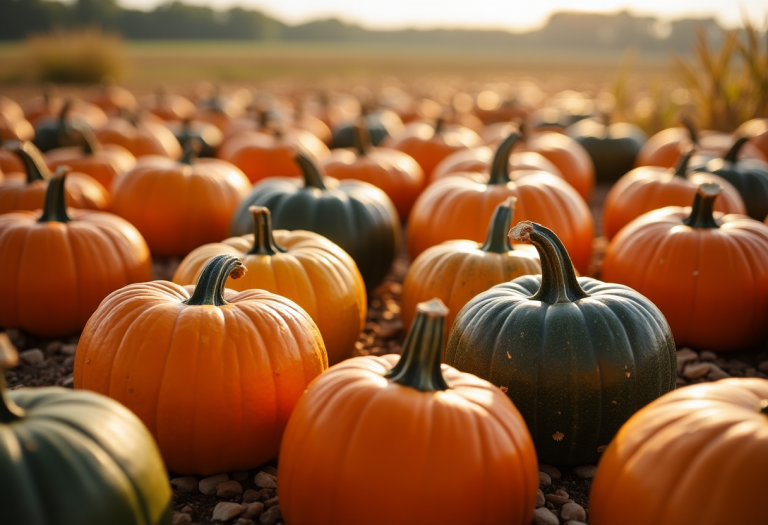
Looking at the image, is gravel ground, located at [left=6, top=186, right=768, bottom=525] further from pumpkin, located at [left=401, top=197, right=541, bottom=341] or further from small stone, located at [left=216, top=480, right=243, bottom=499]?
pumpkin, located at [left=401, top=197, right=541, bottom=341]

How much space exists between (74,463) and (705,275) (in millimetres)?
3668

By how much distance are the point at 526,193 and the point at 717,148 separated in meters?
3.51

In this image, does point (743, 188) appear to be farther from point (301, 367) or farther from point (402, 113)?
point (402, 113)

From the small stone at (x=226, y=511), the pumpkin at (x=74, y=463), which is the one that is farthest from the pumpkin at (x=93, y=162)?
the pumpkin at (x=74, y=463)

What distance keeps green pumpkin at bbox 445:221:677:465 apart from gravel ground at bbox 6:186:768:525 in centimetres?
24

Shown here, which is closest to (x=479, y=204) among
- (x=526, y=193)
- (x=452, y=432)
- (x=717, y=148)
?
(x=526, y=193)

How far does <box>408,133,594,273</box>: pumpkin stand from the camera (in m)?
5.18

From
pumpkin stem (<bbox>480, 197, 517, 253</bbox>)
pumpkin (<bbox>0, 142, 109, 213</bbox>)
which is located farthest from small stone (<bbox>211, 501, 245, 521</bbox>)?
pumpkin (<bbox>0, 142, 109, 213</bbox>)

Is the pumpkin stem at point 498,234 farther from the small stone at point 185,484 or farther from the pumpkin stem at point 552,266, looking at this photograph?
the small stone at point 185,484

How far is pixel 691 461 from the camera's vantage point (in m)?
2.22

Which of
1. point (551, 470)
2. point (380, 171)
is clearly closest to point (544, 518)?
point (551, 470)

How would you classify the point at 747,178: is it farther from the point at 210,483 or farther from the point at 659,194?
the point at 210,483

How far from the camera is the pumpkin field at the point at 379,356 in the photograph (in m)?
2.23

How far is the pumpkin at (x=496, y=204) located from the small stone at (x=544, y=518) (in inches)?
101
